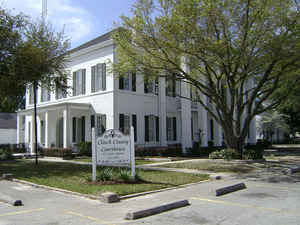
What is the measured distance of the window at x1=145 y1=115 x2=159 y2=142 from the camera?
24.9 m

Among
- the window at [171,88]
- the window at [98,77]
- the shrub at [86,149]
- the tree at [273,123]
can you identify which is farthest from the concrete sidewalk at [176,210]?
the tree at [273,123]

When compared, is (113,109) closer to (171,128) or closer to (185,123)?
(185,123)

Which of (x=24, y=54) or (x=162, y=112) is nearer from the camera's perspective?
(x=24, y=54)

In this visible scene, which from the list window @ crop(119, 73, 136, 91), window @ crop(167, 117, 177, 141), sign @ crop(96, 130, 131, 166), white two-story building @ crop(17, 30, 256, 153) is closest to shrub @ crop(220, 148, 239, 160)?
white two-story building @ crop(17, 30, 256, 153)

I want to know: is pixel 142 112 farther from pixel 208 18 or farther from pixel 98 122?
pixel 208 18

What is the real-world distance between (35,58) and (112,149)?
851cm

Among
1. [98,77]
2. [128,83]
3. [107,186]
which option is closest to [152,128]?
[128,83]

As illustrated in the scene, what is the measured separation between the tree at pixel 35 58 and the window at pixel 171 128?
10.1m

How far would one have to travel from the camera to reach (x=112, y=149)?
36.0 feet

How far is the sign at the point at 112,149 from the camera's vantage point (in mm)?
10867

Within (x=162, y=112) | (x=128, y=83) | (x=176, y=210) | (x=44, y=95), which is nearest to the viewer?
(x=176, y=210)

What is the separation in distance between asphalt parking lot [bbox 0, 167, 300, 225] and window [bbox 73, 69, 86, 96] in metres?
15.5

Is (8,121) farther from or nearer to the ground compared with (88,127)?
farther from the ground

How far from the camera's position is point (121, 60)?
58.3 feet
